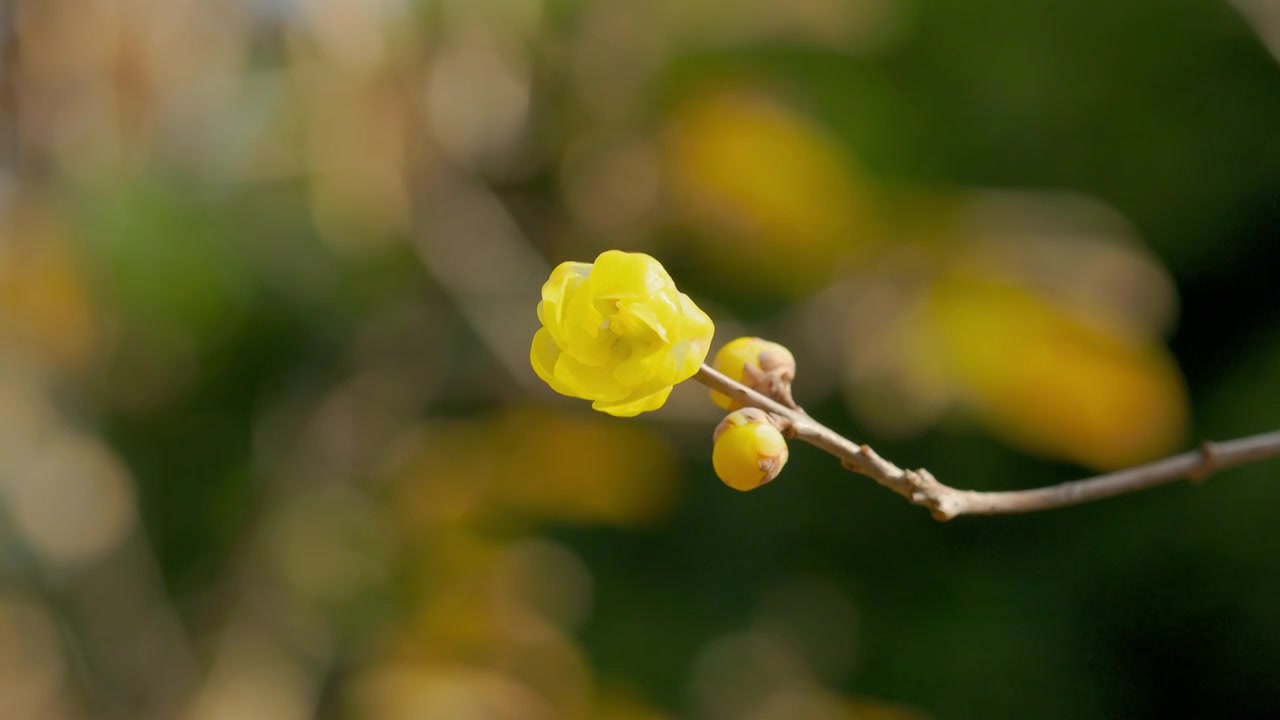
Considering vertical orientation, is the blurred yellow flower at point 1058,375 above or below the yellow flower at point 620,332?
below

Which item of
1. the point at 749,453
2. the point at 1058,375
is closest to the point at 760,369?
the point at 749,453

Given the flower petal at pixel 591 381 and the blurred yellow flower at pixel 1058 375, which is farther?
the blurred yellow flower at pixel 1058 375

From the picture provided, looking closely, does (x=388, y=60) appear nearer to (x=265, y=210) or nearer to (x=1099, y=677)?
(x=265, y=210)

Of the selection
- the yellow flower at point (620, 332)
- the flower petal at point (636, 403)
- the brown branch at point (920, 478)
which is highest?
the yellow flower at point (620, 332)

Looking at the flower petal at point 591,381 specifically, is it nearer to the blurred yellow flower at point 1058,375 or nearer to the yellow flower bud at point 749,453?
the yellow flower bud at point 749,453

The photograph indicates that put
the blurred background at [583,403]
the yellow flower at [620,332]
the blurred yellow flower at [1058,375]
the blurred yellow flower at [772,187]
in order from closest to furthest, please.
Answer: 1. the yellow flower at [620,332]
2. the blurred yellow flower at [1058,375]
3. the blurred background at [583,403]
4. the blurred yellow flower at [772,187]

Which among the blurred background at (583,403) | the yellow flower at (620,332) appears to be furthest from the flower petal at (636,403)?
the blurred background at (583,403)

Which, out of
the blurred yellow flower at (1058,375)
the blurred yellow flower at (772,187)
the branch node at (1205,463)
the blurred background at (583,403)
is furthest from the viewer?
the blurred yellow flower at (772,187)
